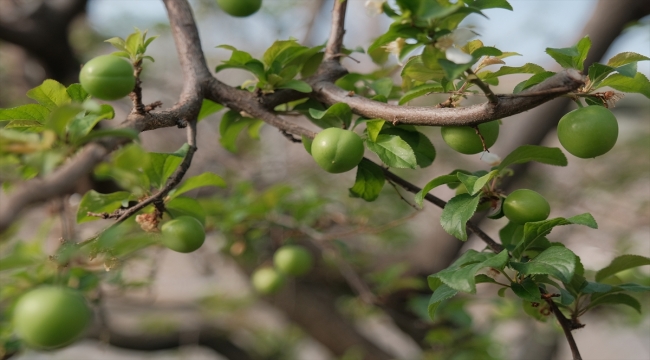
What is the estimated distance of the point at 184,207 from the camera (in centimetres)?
83

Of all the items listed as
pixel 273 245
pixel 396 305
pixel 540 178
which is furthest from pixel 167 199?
pixel 540 178

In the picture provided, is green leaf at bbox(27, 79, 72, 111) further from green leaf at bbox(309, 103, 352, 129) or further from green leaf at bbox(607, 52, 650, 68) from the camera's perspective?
green leaf at bbox(607, 52, 650, 68)

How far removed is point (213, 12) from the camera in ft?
12.4

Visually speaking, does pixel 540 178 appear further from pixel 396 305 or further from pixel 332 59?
pixel 332 59

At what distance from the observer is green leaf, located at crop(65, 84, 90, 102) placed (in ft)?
2.35

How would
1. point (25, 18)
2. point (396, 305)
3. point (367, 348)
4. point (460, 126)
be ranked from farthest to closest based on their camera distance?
1. point (367, 348)
2. point (396, 305)
3. point (25, 18)
4. point (460, 126)

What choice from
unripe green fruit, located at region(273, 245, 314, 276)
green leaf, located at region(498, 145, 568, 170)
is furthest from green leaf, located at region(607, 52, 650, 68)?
unripe green fruit, located at region(273, 245, 314, 276)

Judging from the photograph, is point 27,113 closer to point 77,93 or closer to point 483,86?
point 77,93

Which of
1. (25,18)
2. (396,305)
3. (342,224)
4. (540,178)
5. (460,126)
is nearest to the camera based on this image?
(460,126)

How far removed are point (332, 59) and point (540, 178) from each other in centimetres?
279

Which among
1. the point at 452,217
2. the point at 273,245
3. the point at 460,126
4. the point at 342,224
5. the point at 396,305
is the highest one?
the point at 460,126

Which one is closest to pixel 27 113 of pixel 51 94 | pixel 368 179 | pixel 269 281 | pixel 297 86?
pixel 51 94

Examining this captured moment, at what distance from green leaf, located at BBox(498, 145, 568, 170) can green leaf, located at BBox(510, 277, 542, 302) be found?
177 mm

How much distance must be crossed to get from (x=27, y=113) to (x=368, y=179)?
0.50 meters
